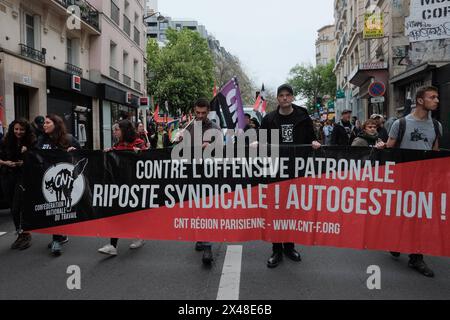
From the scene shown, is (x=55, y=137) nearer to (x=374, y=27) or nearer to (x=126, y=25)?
(x=374, y=27)

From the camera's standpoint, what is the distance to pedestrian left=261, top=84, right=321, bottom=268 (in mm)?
5438

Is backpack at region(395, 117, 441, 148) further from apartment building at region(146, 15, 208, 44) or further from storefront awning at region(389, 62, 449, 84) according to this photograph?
apartment building at region(146, 15, 208, 44)

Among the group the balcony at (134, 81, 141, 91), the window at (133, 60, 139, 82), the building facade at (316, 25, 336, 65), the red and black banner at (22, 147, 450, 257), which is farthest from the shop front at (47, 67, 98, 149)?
the building facade at (316, 25, 336, 65)

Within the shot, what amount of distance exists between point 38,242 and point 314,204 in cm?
391

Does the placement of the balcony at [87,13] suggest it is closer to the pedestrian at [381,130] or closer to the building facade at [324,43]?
the pedestrian at [381,130]

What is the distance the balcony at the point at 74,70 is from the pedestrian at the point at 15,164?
16149mm

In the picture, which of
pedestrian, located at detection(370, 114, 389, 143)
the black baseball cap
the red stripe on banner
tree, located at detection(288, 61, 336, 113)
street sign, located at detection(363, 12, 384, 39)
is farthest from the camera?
tree, located at detection(288, 61, 336, 113)

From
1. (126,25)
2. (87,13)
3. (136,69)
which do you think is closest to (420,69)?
(87,13)

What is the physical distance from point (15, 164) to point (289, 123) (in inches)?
144

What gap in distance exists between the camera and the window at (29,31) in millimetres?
17781

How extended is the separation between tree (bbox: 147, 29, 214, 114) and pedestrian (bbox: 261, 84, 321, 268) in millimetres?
39902

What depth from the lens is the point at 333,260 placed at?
5.32m

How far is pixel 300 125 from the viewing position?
5.52 meters

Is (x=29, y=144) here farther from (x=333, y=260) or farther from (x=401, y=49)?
(x=401, y=49)
